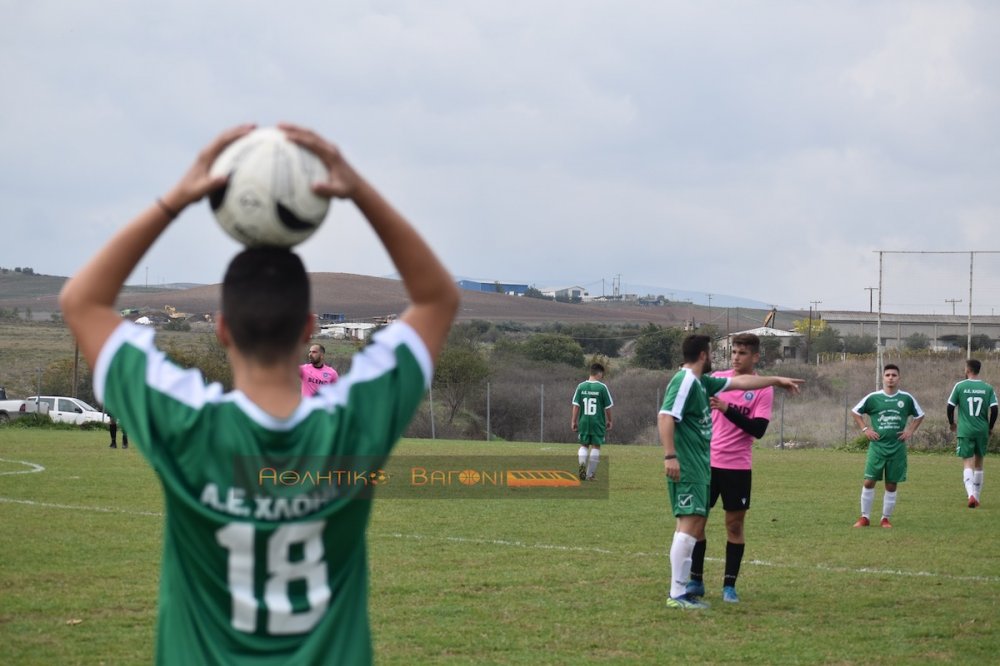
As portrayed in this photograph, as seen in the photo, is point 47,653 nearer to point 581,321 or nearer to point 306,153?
point 306,153

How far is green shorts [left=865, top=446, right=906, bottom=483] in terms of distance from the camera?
15.1m

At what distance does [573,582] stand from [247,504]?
8206 millimetres

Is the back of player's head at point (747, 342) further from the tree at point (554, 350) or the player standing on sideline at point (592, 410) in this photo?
the tree at point (554, 350)

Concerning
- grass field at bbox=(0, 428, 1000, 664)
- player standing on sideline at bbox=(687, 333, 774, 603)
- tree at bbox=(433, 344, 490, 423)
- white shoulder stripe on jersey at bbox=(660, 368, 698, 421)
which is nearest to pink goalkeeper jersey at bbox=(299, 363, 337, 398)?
grass field at bbox=(0, 428, 1000, 664)

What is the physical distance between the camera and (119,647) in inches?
303

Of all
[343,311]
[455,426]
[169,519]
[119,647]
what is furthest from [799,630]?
[343,311]

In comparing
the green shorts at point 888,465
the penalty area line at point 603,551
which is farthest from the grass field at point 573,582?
the green shorts at point 888,465

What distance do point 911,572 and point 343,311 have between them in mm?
56998

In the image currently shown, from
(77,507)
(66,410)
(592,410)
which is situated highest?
(592,410)

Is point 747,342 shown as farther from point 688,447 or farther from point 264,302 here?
point 264,302

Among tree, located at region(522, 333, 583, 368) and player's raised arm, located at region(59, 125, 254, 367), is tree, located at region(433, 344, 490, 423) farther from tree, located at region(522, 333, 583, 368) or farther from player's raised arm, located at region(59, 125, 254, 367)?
player's raised arm, located at region(59, 125, 254, 367)

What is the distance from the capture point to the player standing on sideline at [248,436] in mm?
2447

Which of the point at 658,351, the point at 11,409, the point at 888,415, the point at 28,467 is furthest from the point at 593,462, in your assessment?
the point at 658,351

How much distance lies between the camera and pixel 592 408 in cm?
2098
